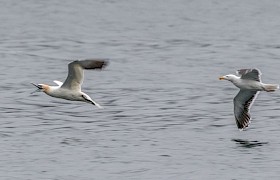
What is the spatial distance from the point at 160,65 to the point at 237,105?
25127mm

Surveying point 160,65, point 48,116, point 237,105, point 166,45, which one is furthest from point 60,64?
point 237,105

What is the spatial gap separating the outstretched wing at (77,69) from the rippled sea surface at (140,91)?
3329mm

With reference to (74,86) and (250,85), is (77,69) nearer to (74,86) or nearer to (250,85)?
(74,86)

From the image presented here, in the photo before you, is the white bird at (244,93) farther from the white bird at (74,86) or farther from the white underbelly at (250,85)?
the white bird at (74,86)

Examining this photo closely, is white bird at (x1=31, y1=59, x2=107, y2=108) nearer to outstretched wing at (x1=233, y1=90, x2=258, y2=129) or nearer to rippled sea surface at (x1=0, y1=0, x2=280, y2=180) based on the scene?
rippled sea surface at (x1=0, y1=0, x2=280, y2=180)

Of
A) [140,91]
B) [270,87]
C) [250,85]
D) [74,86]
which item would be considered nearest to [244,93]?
[250,85]

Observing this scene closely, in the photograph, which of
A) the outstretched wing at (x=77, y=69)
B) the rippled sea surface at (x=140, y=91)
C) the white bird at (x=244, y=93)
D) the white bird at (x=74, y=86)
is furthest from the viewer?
the rippled sea surface at (x=140, y=91)

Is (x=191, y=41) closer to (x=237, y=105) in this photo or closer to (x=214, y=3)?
(x=214, y=3)

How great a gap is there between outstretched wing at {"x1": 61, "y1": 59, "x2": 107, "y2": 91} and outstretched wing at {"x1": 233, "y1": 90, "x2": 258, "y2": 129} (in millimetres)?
6975

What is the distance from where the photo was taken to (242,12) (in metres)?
82.6

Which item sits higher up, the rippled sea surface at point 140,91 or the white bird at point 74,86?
the white bird at point 74,86

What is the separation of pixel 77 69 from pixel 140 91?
68.2ft

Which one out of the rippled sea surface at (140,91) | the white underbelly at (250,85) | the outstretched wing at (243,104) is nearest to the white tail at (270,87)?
the white underbelly at (250,85)

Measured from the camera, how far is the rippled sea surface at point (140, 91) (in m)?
35.1
